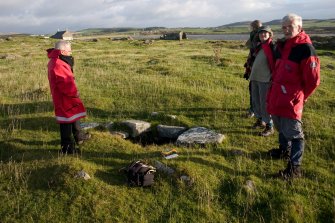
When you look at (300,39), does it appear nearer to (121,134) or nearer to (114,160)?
(114,160)

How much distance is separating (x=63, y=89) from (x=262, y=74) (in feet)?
17.7

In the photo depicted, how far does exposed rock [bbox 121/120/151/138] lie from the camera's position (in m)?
10.5

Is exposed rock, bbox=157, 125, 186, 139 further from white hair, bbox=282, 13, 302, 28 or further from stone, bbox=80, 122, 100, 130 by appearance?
white hair, bbox=282, 13, 302, 28

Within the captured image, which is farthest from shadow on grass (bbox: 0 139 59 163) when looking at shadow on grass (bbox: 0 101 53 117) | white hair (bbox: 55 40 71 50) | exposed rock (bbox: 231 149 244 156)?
exposed rock (bbox: 231 149 244 156)

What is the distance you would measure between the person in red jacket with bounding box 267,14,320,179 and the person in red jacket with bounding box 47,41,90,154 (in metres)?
4.79

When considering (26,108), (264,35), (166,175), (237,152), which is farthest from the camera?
(26,108)

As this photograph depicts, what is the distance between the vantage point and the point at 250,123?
1101 centimetres

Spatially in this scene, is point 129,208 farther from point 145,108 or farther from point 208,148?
point 145,108

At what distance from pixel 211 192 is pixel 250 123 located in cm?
432

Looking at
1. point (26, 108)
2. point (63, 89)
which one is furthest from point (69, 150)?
point (26, 108)

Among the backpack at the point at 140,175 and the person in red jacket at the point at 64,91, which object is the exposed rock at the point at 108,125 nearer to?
the person in red jacket at the point at 64,91

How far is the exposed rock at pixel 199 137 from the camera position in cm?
947

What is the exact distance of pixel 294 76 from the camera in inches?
283

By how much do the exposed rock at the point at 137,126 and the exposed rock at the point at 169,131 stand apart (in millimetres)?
417
